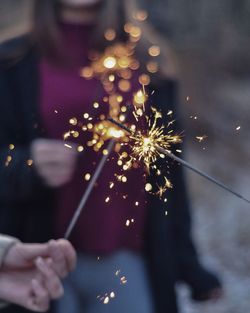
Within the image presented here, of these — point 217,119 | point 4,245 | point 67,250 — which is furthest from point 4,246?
point 217,119

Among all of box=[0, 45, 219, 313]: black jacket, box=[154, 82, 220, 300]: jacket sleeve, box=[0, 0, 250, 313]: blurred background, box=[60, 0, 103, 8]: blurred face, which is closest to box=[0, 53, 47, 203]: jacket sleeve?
box=[0, 45, 219, 313]: black jacket

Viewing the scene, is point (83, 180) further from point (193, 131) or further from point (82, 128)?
point (193, 131)

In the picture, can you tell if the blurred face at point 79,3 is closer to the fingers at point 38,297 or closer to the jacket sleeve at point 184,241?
the jacket sleeve at point 184,241

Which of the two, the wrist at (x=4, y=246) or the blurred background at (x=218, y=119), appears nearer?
the wrist at (x=4, y=246)

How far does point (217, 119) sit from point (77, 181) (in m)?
2.30

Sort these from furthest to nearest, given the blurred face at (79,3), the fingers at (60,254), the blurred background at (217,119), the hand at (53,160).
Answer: the blurred background at (217,119)
the blurred face at (79,3)
the hand at (53,160)
the fingers at (60,254)

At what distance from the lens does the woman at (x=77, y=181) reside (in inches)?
43.4

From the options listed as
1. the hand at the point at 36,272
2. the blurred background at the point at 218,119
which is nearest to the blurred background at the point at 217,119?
the blurred background at the point at 218,119

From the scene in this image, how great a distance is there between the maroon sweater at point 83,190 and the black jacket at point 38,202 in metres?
0.02

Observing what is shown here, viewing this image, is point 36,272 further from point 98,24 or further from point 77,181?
point 98,24

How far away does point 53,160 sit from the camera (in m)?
1.06

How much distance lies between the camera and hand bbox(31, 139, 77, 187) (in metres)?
1.05

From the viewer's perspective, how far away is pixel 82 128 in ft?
3.59

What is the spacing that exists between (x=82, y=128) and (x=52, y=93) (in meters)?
0.09
